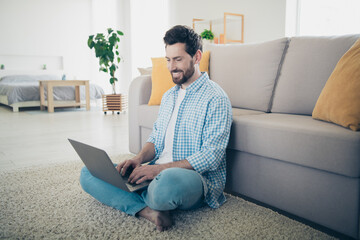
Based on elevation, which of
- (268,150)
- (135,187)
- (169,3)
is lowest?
(135,187)

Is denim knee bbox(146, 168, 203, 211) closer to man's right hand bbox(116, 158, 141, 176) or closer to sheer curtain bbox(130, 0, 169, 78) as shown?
man's right hand bbox(116, 158, 141, 176)

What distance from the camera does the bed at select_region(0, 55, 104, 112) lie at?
19.4 feet

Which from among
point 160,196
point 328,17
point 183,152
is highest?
point 328,17

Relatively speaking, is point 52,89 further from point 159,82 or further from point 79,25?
point 159,82

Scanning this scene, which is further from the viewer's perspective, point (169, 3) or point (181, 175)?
point (169, 3)

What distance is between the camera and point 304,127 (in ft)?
4.38

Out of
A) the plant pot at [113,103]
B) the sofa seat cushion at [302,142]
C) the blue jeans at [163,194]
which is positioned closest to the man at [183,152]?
the blue jeans at [163,194]

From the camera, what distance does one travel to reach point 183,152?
145 centimetres

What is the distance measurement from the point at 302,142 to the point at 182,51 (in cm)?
65

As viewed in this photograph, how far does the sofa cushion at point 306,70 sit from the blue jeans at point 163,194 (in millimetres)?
835

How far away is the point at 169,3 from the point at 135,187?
5.25 metres

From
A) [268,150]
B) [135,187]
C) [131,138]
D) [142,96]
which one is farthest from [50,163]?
[268,150]

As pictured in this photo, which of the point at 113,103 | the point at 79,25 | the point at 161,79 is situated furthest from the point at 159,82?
the point at 79,25

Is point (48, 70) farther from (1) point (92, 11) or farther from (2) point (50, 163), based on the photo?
(2) point (50, 163)
